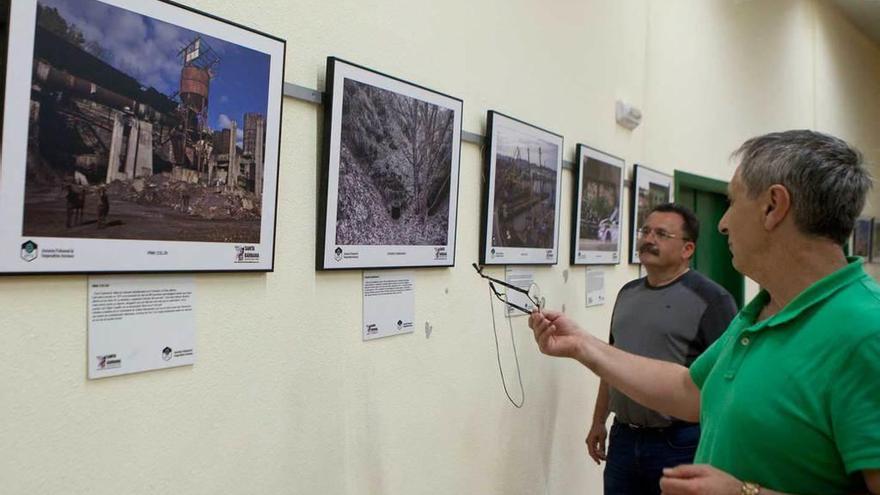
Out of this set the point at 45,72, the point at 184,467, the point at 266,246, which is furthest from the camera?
the point at 266,246

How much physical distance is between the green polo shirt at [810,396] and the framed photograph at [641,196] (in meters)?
2.24

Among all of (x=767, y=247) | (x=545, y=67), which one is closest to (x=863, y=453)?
(x=767, y=247)

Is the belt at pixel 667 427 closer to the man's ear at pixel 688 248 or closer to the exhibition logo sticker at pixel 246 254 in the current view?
the man's ear at pixel 688 248

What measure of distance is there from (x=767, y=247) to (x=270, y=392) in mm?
1177

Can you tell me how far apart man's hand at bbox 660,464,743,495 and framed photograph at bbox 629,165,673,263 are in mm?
2310

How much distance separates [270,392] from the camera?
59.1 inches

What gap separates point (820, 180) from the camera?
1.09 meters

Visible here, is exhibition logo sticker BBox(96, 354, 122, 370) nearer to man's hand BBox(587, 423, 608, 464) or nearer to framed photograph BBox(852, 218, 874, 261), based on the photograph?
man's hand BBox(587, 423, 608, 464)

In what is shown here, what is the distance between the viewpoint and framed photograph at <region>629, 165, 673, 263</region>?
11.1ft

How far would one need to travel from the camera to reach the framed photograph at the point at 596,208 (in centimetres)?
284

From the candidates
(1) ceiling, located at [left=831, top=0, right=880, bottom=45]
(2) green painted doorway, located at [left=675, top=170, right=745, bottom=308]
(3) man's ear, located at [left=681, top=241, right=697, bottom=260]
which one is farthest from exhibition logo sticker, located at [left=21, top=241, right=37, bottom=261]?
(1) ceiling, located at [left=831, top=0, right=880, bottom=45]

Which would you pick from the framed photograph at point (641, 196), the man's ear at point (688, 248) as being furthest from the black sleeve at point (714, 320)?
the framed photograph at point (641, 196)

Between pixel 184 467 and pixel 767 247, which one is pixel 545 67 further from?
pixel 184 467

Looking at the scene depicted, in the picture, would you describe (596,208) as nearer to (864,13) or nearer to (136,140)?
(136,140)
